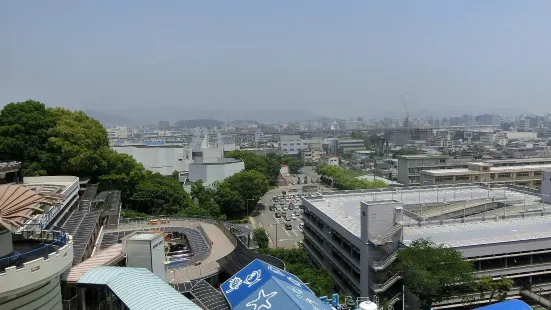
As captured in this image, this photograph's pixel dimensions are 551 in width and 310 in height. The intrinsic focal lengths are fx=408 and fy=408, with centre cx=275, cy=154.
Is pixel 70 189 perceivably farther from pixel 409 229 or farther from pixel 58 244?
pixel 409 229

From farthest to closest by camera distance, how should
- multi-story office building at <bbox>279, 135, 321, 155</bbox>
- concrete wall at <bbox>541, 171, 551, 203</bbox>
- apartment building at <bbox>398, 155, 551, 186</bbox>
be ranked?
multi-story office building at <bbox>279, 135, 321, 155</bbox>
apartment building at <bbox>398, 155, 551, 186</bbox>
concrete wall at <bbox>541, 171, 551, 203</bbox>

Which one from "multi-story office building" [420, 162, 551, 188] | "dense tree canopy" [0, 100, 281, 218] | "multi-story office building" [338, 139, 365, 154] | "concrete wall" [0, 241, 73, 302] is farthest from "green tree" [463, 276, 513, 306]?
"multi-story office building" [338, 139, 365, 154]

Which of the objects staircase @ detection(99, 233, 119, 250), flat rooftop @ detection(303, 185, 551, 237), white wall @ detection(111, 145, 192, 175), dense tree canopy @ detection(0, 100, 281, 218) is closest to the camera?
staircase @ detection(99, 233, 119, 250)

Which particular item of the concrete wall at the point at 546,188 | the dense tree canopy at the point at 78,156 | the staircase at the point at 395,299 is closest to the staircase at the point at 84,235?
the dense tree canopy at the point at 78,156

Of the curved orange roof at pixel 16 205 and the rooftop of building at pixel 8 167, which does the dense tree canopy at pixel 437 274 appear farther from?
the rooftop of building at pixel 8 167

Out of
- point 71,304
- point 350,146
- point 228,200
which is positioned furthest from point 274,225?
point 350,146

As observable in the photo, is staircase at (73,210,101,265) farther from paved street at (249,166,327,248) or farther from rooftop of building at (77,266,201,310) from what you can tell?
paved street at (249,166,327,248)

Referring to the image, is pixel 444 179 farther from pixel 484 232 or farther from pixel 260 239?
pixel 484 232
